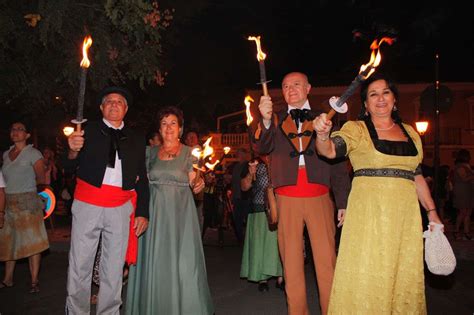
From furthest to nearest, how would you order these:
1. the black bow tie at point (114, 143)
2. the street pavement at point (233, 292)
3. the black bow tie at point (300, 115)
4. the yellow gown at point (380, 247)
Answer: the street pavement at point (233, 292)
the black bow tie at point (114, 143)
the black bow tie at point (300, 115)
the yellow gown at point (380, 247)

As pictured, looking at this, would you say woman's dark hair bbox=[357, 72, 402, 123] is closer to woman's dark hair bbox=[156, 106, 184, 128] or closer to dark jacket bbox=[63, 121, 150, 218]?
woman's dark hair bbox=[156, 106, 184, 128]

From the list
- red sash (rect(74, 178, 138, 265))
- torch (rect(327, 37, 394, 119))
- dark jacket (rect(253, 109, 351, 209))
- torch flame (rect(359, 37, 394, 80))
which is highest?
torch flame (rect(359, 37, 394, 80))

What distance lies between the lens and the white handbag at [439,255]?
350 cm

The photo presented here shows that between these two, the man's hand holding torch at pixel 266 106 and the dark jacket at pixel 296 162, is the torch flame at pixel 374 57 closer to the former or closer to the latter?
the man's hand holding torch at pixel 266 106

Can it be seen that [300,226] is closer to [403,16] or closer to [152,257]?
[152,257]

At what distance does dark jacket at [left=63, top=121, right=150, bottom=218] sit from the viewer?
449 centimetres

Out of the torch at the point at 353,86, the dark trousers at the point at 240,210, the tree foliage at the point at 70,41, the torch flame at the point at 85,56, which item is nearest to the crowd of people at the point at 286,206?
the torch at the point at 353,86

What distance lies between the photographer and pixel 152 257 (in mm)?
4801

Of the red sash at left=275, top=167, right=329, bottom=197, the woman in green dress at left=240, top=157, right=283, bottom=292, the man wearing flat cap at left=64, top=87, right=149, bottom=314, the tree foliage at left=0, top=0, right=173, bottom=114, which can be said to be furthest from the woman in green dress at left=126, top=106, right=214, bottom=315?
the tree foliage at left=0, top=0, right=173, bottom=114

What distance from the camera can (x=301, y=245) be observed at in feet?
14.3

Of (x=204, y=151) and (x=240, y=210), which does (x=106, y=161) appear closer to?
(x=204, y=151)

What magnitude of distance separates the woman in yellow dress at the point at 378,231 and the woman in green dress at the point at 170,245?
1763 millimetres

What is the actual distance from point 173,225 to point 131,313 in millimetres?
1039

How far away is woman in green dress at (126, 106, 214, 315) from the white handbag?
238cm
